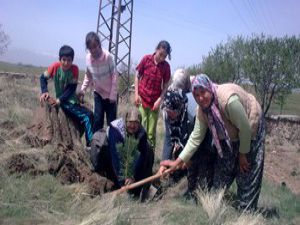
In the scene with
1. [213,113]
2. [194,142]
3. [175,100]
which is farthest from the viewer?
[175,100]

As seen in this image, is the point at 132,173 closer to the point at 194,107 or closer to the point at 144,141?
the point at 144,141

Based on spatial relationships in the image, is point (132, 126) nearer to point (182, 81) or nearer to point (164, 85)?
point (182, 81)

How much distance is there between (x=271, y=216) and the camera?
5473 millimetres

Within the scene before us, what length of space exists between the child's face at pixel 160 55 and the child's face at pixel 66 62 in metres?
1.22

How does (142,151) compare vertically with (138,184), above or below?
above

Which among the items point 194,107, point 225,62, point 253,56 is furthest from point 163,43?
point 225,62

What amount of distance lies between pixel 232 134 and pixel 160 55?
1899 mm

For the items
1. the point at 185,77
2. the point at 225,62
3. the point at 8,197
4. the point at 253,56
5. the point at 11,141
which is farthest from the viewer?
the point at 225,62

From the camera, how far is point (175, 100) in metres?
5.45

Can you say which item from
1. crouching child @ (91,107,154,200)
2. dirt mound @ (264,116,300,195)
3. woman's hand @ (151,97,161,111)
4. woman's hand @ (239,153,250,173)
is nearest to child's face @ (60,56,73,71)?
crouching child @ (91,107,154,200)

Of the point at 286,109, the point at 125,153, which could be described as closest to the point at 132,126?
the point at 125,153

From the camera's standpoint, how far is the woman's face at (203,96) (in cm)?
465

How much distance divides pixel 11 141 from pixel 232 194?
306cm

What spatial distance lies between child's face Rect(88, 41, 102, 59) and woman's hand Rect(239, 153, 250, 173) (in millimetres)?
2397
